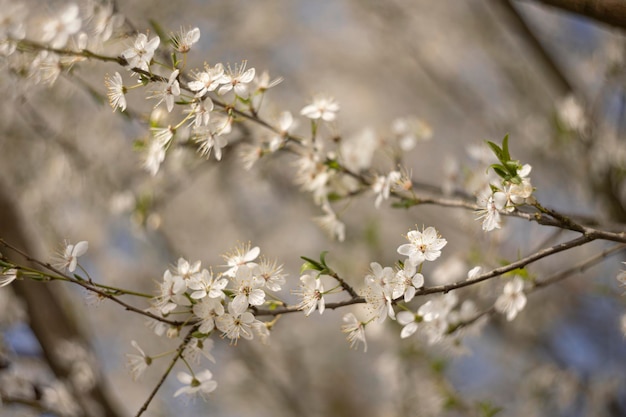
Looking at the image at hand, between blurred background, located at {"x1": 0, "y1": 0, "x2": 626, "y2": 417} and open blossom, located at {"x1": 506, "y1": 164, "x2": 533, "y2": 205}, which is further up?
open blossom, located at {"x1": 506, "y1": 164, "x2": 533, "y2": 205}

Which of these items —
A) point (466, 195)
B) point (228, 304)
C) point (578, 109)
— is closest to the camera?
point (228, 304)

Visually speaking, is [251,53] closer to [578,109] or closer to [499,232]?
[578,109]

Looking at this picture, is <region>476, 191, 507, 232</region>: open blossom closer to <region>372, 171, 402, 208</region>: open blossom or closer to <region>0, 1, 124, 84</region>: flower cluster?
<region>372, 171, 402, 208</region>: open blossom

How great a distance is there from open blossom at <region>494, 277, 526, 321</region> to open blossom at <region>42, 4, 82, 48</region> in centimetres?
123

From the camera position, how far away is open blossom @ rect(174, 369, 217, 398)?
50.2 inches

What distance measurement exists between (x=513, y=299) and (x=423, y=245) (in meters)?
0.39

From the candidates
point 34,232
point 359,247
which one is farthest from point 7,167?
point 359,247

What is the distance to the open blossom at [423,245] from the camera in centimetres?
119

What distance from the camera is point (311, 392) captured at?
462cm

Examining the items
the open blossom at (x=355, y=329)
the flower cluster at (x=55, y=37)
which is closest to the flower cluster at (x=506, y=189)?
the open blossom at (x=355, y=329)

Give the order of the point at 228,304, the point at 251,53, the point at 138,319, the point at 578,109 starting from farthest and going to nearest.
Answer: the point at 138,319 → the point at 251,53 → the point at 578,109 → the point at 228,304

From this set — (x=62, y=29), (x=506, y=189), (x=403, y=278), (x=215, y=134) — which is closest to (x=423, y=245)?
(x=403, y=278)

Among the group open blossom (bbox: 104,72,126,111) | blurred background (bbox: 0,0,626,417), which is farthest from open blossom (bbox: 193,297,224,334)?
open blossom (bbox: 104,72,126,111)

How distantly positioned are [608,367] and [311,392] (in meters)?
2.15
